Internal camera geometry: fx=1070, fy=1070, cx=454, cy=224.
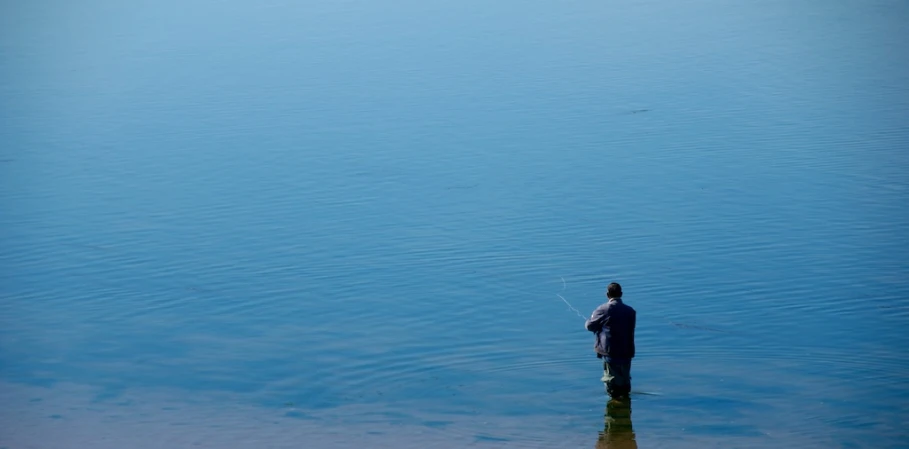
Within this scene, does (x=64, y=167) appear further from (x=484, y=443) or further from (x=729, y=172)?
(x=484, y=443)

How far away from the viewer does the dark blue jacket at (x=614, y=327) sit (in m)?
8.79

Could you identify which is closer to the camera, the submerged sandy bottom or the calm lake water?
the submerged sandy bottom

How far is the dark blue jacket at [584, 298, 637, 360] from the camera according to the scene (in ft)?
28.8

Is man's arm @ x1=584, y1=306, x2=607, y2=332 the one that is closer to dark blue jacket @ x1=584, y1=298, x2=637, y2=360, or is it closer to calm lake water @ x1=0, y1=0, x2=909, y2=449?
dark blue jacket @ x1=584, y1=298, x2=637, y2=360

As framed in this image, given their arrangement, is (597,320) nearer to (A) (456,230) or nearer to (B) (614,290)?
(B) (614,290)

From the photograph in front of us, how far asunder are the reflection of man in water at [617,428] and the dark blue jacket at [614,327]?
0.63 metres

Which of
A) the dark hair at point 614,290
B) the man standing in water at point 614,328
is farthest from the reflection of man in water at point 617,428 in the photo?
the dark hair at point 614,290

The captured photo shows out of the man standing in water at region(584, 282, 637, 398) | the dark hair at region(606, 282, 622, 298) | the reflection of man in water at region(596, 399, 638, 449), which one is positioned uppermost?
the dark hair at region(606, 282, 622, 298)

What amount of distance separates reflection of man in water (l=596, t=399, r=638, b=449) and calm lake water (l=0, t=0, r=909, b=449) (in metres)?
0.04

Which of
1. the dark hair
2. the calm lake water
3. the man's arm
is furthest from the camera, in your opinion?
the calm lake water

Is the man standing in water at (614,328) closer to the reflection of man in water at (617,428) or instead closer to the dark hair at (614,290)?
the dark hair at (614,290)

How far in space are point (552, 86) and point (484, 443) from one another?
47.1ft

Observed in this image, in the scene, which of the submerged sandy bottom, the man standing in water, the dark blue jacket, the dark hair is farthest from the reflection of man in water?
the dark hair

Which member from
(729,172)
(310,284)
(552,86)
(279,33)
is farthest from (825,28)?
(310,284)
